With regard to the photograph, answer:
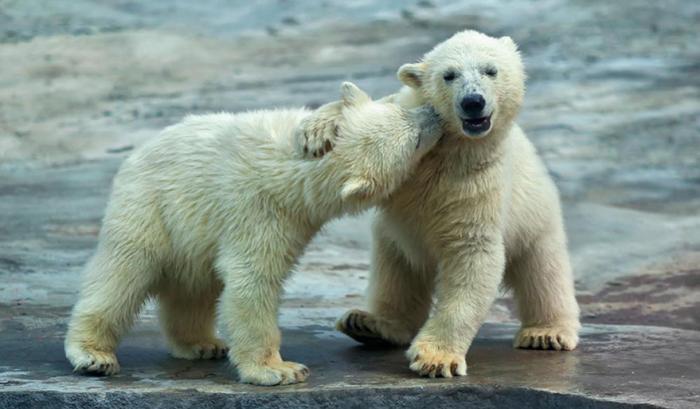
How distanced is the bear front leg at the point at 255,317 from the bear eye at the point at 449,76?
34.9 inches

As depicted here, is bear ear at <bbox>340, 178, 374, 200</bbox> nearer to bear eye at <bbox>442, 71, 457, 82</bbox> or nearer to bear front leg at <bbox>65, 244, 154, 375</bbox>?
bear eye at <bbox>442, 71, 457, 82</bbox>

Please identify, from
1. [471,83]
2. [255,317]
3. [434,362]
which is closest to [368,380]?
[434,362]

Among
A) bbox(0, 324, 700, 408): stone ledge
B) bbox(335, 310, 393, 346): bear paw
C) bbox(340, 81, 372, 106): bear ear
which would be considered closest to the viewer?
bbox(0, 324, 700, 408): stone ledge

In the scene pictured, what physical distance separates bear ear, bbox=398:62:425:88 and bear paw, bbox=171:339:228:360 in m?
1.32

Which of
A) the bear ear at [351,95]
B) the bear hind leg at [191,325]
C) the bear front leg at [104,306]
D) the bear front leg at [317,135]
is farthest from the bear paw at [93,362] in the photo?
the bear ear at [351,95]

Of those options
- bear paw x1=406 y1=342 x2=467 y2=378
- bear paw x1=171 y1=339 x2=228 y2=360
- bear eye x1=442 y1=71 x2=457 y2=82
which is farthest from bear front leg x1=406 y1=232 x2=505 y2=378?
bear paw x1=171 y1=339 x2=228 y2=360

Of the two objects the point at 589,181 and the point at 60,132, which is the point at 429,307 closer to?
the point at 589,181

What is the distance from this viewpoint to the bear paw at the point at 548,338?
5.47 meters

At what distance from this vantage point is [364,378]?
15.5ft

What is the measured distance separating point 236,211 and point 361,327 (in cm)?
102

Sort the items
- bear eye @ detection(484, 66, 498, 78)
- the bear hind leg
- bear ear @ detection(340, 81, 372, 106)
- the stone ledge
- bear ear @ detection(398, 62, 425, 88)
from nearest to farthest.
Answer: the stone ledge < bear ear @ detection(340, 81, 372, 106) < bear eye @ detection(484, 66, 498, 78) < bear ear @ detection(398, 62, 425, 88) < the bear hind leg

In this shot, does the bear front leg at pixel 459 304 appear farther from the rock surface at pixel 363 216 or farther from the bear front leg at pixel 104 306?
the bear front leg at pixel 104 306

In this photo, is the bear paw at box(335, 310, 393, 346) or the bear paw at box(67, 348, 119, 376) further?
the bear paw at box(335, 310, 393, 346)

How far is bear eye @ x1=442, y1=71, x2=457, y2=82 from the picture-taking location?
4.77 meters
